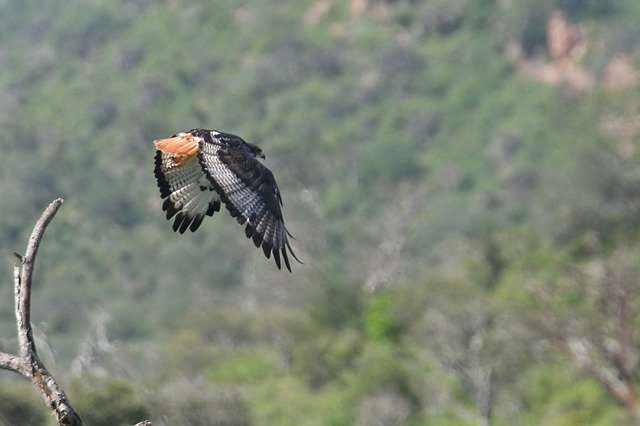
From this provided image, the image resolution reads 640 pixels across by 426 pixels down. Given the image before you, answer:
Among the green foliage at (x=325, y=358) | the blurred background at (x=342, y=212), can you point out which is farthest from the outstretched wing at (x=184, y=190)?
the green foliage at (x=325, y=358)

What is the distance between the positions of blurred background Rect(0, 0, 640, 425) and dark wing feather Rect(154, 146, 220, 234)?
1490 cm

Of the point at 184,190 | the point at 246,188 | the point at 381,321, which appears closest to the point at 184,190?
the point at 184,190

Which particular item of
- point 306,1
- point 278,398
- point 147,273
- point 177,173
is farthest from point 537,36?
point 177,173

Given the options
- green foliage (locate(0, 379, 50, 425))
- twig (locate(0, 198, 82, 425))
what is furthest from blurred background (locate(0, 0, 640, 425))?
twig (locate(0, 198, 82, 425))

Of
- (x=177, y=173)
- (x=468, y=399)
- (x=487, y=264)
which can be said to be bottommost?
(x=487, y=264)

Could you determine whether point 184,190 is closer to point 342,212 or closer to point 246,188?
point 246,188

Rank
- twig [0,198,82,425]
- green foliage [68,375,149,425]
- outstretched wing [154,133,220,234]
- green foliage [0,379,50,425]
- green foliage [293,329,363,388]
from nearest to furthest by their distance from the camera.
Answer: twig [0,198,82,425]
outstretched wing [154,133,220,234]
green foliage [68,375,149,425]
green foliage [0,379,50,425]
green foliage [293,329,363,388]

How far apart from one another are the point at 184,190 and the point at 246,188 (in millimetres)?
528

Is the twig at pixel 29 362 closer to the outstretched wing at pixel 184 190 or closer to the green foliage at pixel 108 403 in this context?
the outstretched wing at pixel 184 190

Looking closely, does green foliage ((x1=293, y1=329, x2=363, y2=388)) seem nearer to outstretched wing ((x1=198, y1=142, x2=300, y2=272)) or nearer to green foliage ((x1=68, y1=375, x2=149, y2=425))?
green foliage ((x1=68, y1=375, x2=149, y2=425))

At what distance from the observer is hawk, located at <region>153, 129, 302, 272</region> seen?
859 centimetres

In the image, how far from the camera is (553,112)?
261 ft

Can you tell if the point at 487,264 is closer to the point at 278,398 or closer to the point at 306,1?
the point at 278,398

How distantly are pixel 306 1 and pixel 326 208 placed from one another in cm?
2723
